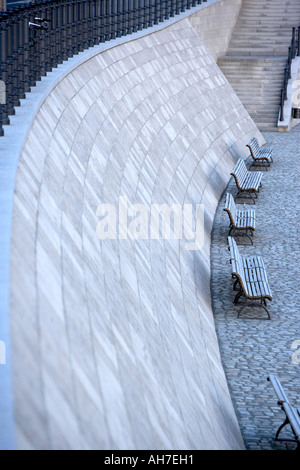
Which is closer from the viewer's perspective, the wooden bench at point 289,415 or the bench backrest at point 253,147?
the wooden bench at point 289,415

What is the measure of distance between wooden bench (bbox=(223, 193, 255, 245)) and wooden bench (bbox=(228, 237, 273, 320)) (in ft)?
5.84

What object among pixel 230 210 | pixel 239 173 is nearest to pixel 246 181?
pixel 239 173

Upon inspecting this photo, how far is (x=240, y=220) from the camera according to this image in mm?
15180

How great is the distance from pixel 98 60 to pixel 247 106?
14905mm

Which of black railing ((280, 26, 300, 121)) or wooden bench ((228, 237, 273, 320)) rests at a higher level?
black railing ((280, 26, 300, 121))

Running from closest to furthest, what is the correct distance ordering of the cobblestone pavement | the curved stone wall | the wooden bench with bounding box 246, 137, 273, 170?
1. the curved stone wall
2. the cobblestone pavement
3. the wooden bench with bounding box 246, 137, 273, 170

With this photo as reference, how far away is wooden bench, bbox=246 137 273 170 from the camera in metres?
20.5

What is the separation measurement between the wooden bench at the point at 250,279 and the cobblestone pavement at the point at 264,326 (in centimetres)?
18

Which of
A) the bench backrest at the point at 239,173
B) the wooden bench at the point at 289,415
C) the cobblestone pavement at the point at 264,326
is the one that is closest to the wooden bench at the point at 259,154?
the bench backrest at the point at 239,173

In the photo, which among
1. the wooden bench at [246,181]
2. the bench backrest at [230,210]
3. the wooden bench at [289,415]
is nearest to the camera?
the wooden bench at [289,415]

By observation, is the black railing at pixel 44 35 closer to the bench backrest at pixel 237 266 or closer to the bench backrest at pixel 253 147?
the bench backrest at pixel 237 266

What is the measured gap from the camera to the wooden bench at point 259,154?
20.5 metres

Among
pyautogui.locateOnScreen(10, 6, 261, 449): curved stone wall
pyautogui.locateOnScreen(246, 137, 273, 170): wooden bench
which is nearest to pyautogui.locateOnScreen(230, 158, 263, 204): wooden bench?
pyautogui.locateOnScreen(246, 137, 273, 170): wooden bench

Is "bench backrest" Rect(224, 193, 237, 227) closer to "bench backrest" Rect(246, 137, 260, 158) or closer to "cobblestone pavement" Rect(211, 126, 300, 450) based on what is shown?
"cobblestone pavement" Rect(211, 126, 300, 450)
